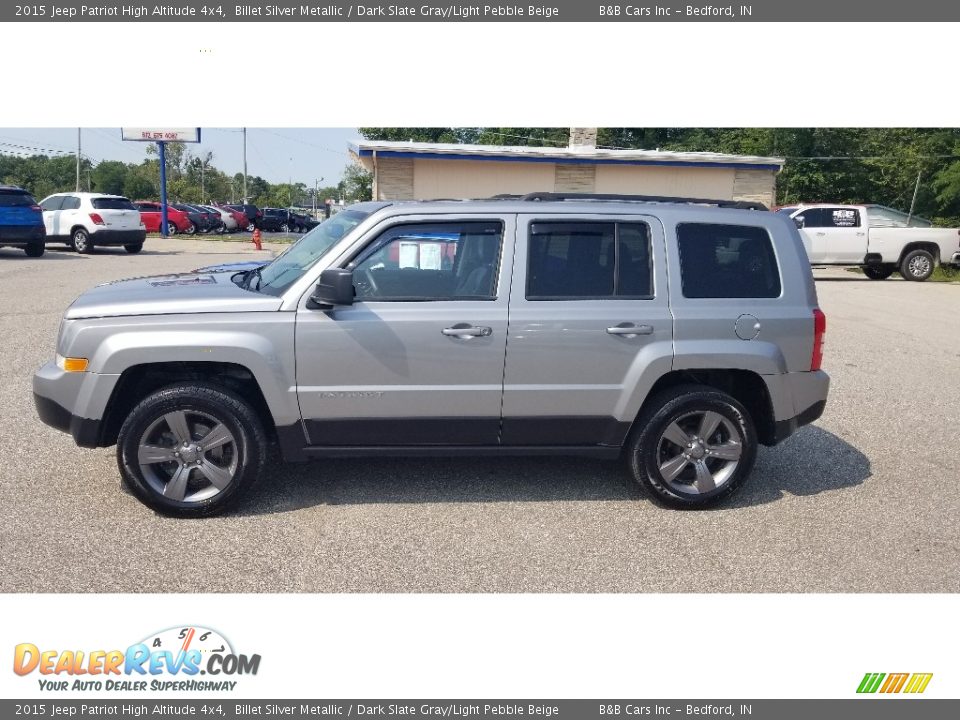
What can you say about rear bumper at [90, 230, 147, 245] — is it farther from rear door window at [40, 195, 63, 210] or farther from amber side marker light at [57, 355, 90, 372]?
amber side marker light at [57, 355, 90, 372]

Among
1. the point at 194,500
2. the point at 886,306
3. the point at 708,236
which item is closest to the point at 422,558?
the point at 194,500

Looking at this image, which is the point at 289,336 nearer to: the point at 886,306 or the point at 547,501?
the point at 547,501

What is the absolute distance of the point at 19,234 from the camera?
59.6ft

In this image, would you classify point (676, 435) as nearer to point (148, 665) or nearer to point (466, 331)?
point (466, 331)

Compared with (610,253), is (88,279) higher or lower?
lower

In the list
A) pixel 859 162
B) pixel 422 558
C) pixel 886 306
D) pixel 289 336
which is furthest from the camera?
pixel 859 162

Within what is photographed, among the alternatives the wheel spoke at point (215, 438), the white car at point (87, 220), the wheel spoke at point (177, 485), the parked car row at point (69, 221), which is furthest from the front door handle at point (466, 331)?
the white car at point (87, 220)

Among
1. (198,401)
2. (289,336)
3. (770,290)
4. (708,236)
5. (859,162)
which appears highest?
(859,162)

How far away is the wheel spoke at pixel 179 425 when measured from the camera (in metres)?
4.24

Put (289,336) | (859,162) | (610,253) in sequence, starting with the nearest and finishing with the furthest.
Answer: (289,336) < (610,253) < (859,162)

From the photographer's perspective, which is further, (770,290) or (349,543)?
(770,290)

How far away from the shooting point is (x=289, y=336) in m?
4.22

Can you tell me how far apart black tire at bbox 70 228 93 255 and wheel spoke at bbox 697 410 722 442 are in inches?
827

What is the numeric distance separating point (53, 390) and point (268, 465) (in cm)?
147
